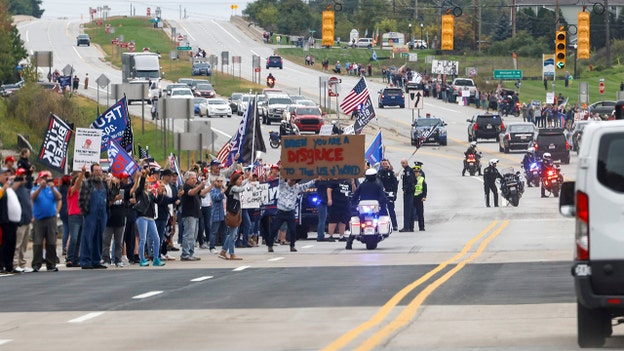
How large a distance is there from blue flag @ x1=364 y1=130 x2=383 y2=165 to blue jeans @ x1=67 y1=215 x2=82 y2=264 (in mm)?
15929

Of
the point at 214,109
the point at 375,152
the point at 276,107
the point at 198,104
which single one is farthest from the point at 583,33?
the point at 375,152

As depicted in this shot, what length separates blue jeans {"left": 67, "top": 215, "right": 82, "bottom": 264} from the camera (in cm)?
2548

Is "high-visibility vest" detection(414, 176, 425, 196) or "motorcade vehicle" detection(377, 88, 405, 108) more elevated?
"motorcade vehicle" detection(377, 88, 405, 108)

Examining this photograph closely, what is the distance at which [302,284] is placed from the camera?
20125mm

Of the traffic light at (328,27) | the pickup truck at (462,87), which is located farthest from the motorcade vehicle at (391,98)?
the traffic light at (328,27)

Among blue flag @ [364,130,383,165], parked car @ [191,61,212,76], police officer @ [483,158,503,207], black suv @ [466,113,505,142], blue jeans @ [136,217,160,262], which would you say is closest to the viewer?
blue jeans @ [136,217,160,262]

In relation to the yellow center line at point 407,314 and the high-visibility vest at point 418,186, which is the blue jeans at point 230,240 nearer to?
the yellow center line at point 407,314

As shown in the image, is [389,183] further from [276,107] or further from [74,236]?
[276,107]

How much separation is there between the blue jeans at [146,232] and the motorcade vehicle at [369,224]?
4.18 meters

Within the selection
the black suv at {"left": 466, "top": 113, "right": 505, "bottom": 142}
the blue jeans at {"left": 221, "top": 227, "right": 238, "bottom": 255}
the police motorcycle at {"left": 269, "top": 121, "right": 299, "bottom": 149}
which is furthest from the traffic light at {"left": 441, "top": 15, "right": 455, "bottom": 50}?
the blue jeans at {"left": 221, "top": 227, "right": 238, "bottom": 255}

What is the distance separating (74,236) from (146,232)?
47.6 inches

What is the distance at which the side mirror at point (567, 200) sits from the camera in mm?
12451

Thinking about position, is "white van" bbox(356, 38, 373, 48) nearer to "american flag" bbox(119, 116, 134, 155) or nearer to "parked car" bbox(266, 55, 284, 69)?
"parked car" bbox(266, 55, 284, 69)

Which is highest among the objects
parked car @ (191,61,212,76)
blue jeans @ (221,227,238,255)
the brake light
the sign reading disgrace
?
parked car @ (191,61,212,76)
